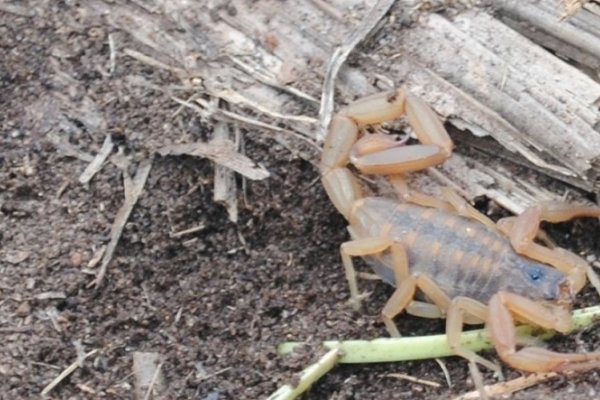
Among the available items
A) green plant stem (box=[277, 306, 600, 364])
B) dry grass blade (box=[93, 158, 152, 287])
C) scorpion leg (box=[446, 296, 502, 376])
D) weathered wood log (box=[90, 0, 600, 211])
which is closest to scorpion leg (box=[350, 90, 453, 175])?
weathered wood log (box=[90, 0, 600, 211])

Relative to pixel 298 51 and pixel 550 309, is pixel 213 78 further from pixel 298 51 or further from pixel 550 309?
pixel 550 309

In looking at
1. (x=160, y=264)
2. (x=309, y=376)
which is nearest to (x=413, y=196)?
(x=309, y=376)

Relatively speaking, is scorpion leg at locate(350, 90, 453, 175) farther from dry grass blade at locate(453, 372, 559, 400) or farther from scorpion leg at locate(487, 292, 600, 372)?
dry grass blade at locate(453, 372, 559, 400)

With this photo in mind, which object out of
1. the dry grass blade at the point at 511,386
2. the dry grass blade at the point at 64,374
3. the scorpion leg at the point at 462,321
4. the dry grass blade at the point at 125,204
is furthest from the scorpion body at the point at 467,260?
the dry grass blade at the point at 64,374

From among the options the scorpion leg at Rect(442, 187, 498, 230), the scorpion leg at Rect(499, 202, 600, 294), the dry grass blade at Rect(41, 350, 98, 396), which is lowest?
the dry grass blade at Rect(41, 350, 98, 396)

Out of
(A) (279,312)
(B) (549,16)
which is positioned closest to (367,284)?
(A) (279,312)

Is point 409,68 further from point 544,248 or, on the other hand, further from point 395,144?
point 544,248

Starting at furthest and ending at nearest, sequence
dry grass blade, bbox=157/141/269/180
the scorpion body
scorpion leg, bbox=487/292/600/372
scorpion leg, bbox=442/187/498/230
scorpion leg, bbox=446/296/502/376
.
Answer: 1. dry grass blade, bbox=157/141/269/180
2. scorpion leg, bbox=442/187/498/230
3. the scorpion body
4. scorpion leg, bbox=446/296/502/376
5. scorpion leg, bbox=487/292/600/372
